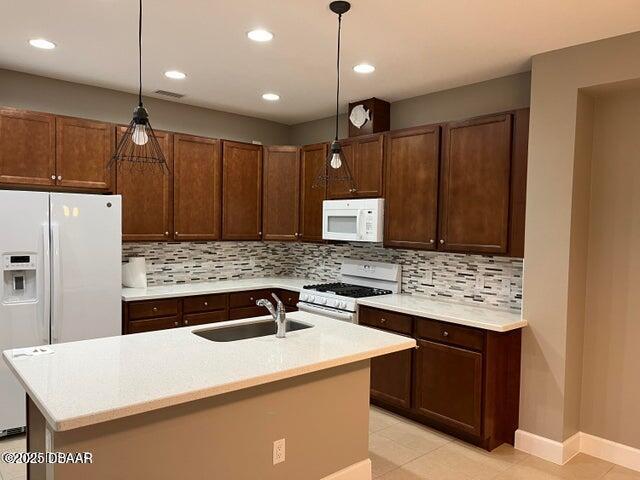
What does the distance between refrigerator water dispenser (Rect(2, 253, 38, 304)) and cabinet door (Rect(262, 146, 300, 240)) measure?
7.06ft

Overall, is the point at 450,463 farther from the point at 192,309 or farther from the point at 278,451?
the point at 192,309

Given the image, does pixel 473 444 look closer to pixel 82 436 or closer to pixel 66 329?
pixel 82 436

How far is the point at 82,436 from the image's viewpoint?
68.5 inches

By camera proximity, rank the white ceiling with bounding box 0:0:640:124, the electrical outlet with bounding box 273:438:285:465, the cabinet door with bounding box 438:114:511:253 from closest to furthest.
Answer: the electrical outlet with bounding box 273:438:285:465, the white ceiling with bounding box 0:0:640:124, the cabinet door with bounding box 438:114:511:253

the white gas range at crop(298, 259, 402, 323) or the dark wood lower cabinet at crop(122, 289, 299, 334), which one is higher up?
the white gas range at crop(298, 259, 402, 323)

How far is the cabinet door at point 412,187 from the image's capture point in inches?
146

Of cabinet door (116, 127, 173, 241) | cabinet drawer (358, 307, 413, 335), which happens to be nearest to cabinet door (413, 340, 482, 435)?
cabinet drawer (358, 307, 413, 335)

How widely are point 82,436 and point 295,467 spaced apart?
3.53 ft

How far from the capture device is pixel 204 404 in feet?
6.73

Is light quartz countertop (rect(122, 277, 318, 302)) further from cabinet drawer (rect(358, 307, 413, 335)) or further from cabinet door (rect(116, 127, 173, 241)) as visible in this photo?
cabinet drawer (rect(358, 307, 413, 335))

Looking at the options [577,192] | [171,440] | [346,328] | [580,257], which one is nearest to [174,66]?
[346,328]

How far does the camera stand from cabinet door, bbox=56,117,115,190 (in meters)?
3.65

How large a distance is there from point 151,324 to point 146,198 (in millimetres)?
1089

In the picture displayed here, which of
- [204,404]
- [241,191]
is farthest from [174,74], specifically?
[204,404]
